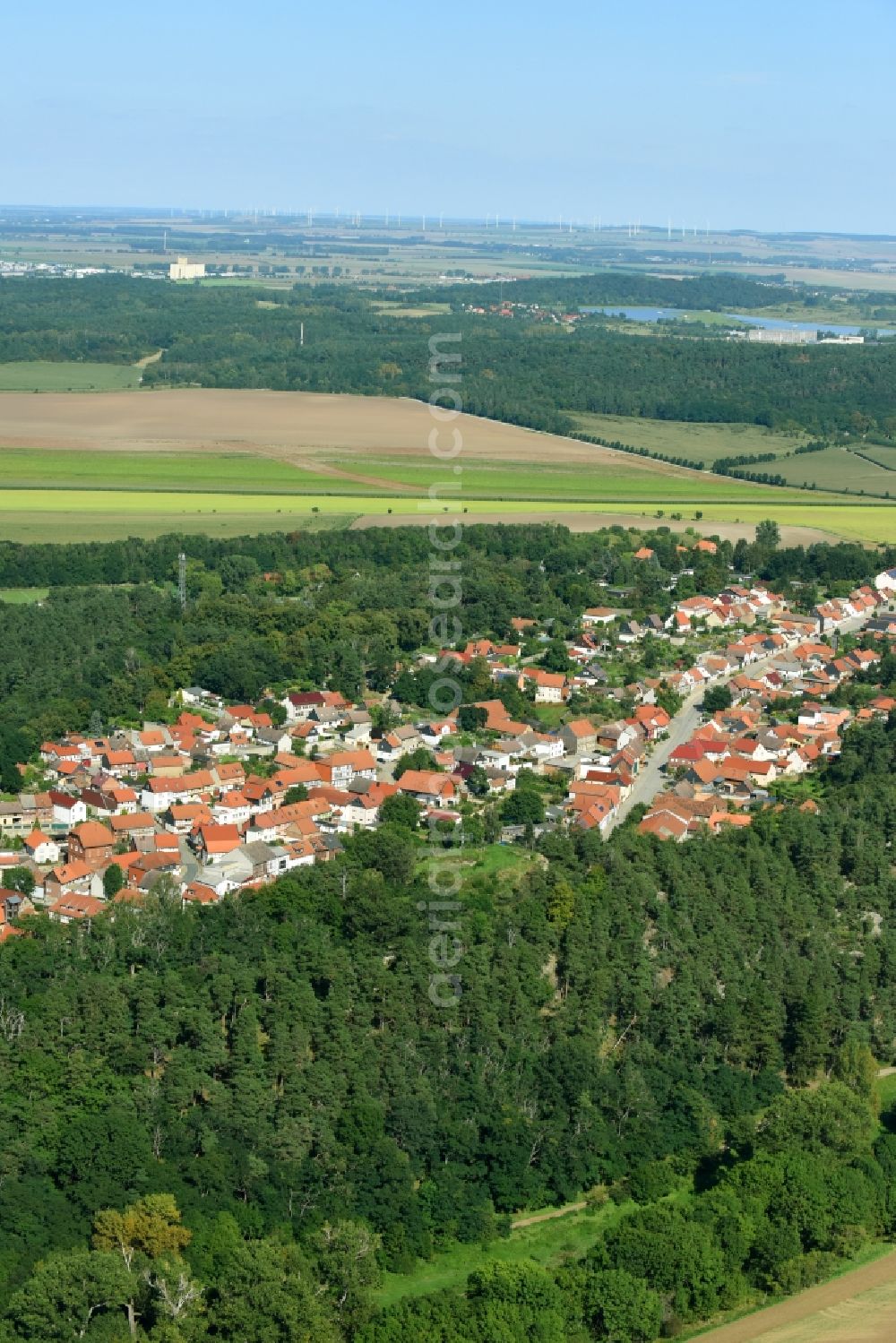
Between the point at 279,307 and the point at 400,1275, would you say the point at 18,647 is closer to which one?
the point at 400,1275

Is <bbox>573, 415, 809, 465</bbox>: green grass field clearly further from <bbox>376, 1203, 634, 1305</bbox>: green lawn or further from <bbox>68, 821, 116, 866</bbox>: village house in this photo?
<bbox>376, 1203, 634, 1305</bbox>: green lawn

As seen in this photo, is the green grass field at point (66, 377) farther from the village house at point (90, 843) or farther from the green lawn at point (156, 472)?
the village house at point (90, 843)

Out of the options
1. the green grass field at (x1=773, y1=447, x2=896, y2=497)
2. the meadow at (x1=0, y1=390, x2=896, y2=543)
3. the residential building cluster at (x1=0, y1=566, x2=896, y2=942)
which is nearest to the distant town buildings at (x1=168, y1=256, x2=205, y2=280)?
the meadow at (x1=0, y1=390, x2=896, y2=543)

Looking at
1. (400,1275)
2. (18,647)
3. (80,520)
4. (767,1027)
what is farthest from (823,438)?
(400,1275)

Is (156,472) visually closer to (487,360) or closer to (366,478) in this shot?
(366,478)

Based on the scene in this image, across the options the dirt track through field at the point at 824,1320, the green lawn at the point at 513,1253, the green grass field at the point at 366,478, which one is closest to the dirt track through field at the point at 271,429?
the green grass field at the point at 366,478
